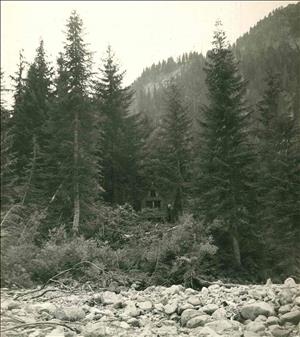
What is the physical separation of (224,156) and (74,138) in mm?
8924

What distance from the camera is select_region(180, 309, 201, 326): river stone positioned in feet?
27.9

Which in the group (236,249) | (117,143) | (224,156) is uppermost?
(117,143)

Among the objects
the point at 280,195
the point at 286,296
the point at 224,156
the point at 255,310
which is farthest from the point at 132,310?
the point at 224,156

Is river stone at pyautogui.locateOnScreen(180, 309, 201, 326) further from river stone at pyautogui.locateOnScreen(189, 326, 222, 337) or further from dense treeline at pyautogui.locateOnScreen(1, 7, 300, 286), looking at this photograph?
dense treeline at pyautogui.locateOnScreen(1, 7, 300, 286)

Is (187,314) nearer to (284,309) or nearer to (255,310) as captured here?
(255,310)

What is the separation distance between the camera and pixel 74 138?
72.7ft

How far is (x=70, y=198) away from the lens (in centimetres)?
2164

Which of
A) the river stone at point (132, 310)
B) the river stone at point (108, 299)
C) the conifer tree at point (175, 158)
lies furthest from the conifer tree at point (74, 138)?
the river stone at point (132, 310)

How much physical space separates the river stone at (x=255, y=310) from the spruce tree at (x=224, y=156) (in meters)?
13.1

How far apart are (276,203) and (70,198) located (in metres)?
11.0

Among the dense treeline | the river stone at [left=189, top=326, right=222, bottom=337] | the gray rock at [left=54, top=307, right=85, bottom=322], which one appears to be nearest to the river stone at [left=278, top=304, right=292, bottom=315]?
the river stone at [left=189, top=326, right=222, bottom=337]

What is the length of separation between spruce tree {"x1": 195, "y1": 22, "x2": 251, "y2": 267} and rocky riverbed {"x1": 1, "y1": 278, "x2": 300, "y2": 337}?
37.9ft

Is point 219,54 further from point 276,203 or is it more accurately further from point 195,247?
point 195,247

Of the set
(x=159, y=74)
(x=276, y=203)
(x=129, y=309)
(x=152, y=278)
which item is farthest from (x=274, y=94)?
(x=159, y=74)
